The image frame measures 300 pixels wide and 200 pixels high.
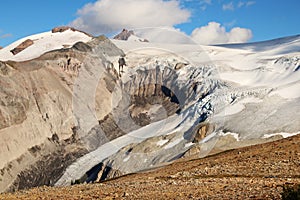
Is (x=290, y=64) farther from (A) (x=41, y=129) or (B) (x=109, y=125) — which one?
(A) (x=41, y=129)

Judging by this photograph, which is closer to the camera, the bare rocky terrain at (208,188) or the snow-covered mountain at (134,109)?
the bare rocky terrain at (208,188)

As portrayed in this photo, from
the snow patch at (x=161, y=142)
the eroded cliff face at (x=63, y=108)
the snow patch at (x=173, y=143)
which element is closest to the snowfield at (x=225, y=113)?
the snow patch at (x=173, y=143)

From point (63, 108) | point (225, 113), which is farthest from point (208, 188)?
point (63, 108)

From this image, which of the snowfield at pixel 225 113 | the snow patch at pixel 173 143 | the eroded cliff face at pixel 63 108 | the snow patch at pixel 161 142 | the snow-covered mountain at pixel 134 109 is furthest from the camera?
the eroded cliff face at pixel 63 108

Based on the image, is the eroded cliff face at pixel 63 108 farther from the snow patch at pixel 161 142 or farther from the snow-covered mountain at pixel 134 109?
the snow patch at pixel 161 142

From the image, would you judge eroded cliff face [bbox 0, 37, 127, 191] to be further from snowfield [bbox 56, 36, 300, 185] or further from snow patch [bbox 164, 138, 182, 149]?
snow patch [bbox 164, 138, 182, 149]

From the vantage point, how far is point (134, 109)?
185m

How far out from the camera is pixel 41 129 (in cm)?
14238

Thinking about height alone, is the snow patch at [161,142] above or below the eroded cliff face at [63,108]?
below

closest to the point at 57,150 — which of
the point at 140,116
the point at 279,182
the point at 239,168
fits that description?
the point at 140,116

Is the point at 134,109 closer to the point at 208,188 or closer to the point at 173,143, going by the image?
the point at 173,143

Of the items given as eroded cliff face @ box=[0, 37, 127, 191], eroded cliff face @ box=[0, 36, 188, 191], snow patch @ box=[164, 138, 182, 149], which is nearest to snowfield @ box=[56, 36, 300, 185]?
snow patch @ box=[164, 138, 182, 149]

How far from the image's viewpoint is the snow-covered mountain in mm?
89938

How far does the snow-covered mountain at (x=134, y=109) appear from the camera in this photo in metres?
89.9
